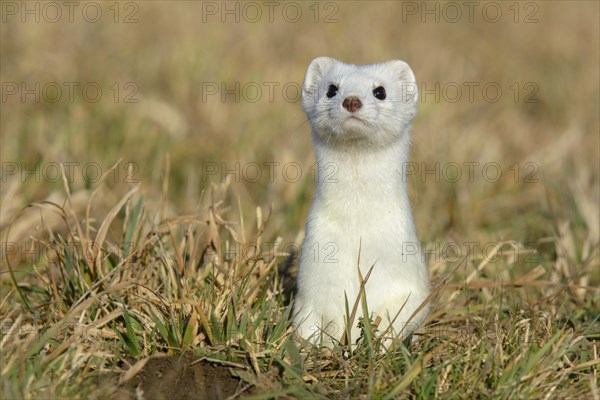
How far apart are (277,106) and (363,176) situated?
3972 mm

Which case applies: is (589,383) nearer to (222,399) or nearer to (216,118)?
(222,399)

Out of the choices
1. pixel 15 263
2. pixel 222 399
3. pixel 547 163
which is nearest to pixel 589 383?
pixel 222 399

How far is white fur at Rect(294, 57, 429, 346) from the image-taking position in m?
3.98

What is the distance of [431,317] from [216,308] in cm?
113

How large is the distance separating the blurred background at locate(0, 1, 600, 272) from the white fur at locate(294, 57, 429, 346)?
58.7 inches

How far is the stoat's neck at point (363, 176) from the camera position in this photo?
4027 millimetres

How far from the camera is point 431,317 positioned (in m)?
4.36

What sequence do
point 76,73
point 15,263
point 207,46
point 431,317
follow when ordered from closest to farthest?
point 431,317 → point 15,263 → point 76,73 → point 207,46
